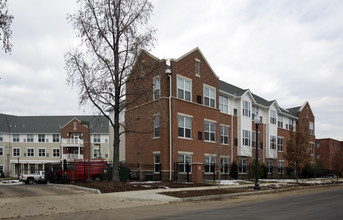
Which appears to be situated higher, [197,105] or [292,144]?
[197,105]

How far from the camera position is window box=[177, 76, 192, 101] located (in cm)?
3306

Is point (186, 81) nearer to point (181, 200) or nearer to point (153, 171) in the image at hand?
point (153, 171)

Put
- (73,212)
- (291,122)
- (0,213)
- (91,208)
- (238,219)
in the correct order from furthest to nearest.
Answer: (291,122), (91,208), (73,212), (0,213), (238,219)

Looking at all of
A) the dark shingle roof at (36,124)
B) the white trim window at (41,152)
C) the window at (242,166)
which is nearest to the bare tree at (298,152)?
the window at (242,166)

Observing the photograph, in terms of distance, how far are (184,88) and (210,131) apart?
5.94m

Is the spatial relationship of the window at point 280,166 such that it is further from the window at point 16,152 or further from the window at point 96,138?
the window at point 16,152

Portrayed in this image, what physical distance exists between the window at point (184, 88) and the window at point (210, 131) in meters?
4.03

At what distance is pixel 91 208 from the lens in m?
14.3

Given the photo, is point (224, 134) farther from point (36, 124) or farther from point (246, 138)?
point (36, 124)

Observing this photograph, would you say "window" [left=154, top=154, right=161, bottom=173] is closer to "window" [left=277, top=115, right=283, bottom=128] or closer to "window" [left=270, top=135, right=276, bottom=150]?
"window" [left=270, top=135, right=276, bottom=150]

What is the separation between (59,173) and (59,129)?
49876mm

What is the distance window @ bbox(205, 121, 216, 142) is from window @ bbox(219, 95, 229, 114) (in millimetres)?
3347

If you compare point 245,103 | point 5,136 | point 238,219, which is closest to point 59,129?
point 5,136

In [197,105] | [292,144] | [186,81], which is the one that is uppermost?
[186,81]
